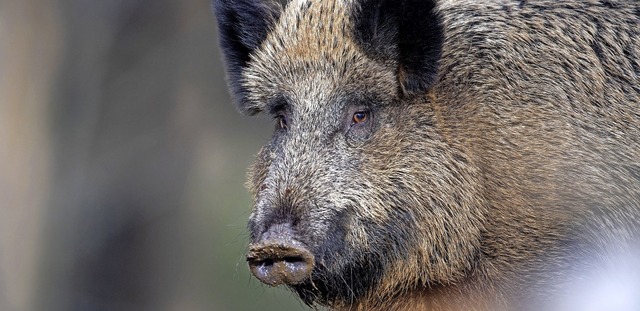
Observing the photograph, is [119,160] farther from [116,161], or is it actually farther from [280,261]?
[280,261]

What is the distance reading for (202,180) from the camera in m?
9.70

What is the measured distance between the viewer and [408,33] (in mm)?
4680

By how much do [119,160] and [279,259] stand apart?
17.3ft

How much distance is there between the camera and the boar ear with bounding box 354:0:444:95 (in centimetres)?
464

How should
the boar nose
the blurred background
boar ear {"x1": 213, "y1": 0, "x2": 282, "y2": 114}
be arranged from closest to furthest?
the boar nose → boar ear {"x1": 213, "y1": 0, "x2": 282, "y2": 114} → the blurred background

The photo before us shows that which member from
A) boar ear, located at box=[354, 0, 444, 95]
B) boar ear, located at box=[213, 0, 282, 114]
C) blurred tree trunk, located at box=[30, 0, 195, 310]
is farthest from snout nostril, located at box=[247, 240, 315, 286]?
blurred tree trunk, located at box=[30, 0, 195, 310]

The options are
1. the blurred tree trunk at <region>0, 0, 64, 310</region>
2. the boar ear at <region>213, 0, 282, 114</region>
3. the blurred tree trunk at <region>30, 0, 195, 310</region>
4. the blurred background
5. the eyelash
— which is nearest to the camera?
the eyelash

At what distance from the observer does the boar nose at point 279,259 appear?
4.14 m

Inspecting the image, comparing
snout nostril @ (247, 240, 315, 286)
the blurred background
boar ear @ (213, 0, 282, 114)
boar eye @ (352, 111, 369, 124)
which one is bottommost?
the blurred background

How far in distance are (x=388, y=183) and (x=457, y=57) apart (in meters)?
0.67

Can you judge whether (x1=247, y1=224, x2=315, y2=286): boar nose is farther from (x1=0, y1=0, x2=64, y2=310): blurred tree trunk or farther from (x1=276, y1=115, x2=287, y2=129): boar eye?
(x1=0, y1=0, x2=64, y2=310): blurred tree trunk

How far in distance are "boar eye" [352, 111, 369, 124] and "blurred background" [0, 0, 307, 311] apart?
165 inches

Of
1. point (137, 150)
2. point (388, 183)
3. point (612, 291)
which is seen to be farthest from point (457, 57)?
point (137, 150)

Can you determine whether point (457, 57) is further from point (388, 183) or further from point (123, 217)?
point (123, 217)
